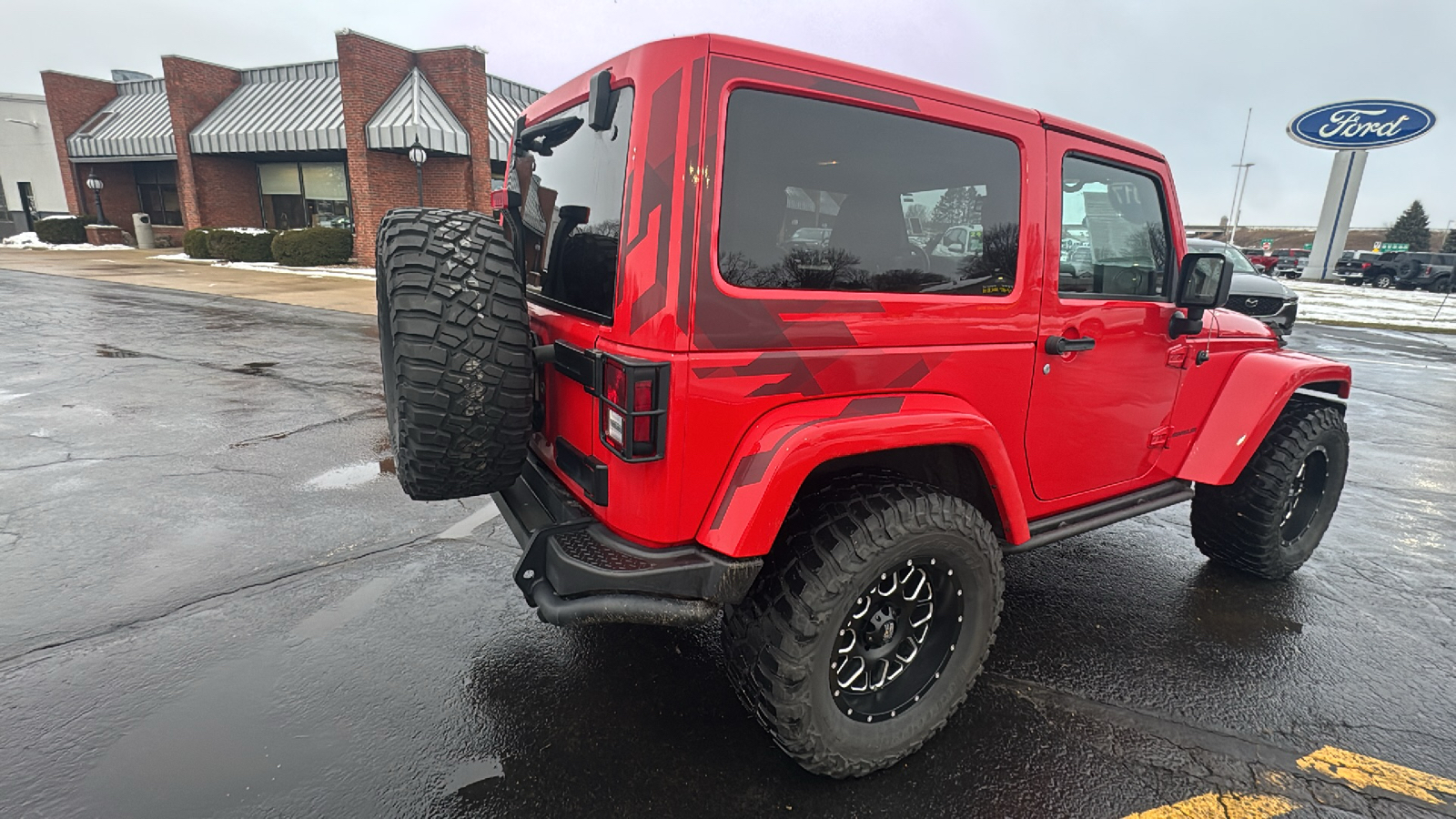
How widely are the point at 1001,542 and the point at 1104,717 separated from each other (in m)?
0.75

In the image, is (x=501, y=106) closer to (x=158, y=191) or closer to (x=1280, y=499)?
(x=158, y=191)

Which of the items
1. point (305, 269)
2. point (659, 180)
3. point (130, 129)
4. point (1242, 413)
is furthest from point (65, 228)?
point (1242, 413)

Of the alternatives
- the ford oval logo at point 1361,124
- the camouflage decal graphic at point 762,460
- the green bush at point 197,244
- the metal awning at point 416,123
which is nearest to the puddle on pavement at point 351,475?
the camouflage decal graphic at point 762,460

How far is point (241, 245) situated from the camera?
2216cm

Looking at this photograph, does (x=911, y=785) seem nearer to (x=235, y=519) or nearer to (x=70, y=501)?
(x=235, y=519)

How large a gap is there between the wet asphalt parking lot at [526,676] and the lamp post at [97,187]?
3011 centimetres

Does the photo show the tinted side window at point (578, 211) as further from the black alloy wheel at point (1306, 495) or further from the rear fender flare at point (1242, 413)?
the black alloy wheel at point (1306, 495)

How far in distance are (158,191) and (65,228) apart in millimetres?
3612

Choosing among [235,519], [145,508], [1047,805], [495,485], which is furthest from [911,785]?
[145,508]

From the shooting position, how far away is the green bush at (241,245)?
22094 millimetres

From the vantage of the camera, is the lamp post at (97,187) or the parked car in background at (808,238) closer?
the parked car in background at (808,238)

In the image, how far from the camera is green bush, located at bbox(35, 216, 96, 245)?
28.1 m

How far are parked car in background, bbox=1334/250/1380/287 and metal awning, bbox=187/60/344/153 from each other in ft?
140

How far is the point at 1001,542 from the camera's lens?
2.70 metres
